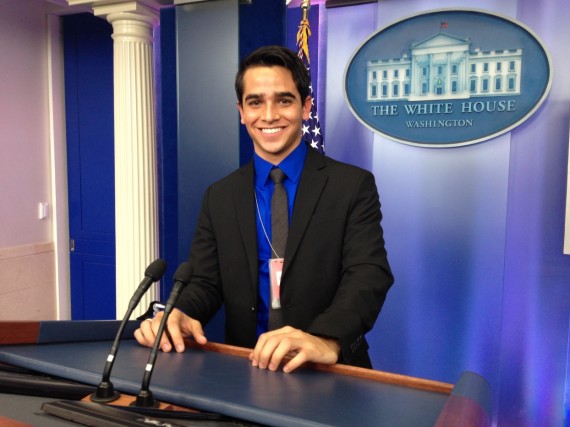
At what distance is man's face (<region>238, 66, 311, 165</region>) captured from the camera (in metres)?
1.62

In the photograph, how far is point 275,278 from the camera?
164 centimetres

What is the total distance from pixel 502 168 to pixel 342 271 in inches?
65.4

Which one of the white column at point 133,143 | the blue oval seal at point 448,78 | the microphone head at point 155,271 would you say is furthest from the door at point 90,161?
the microphone head at point 155,271

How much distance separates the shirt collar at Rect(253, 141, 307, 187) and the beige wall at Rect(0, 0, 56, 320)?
124 inches

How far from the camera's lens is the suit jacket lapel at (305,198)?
5.33 ft

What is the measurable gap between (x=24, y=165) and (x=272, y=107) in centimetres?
339

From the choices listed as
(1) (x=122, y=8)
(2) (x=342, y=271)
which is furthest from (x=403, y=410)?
(1) (x=122, y=8)

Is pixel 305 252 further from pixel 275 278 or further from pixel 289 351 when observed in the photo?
pixel 289 351

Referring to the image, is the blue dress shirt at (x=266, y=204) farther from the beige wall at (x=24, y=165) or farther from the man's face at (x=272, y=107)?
the beige wall at (x=24, y=165)

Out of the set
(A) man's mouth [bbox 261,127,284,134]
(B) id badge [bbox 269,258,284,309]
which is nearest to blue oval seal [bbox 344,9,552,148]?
(A) man's mouth [bbox 261,127,284,134]

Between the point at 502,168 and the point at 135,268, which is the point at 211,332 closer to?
the point at 135,268

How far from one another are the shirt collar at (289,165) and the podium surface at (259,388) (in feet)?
2.24

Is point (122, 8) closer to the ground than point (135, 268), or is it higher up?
higher up

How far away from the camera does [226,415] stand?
0.87m
